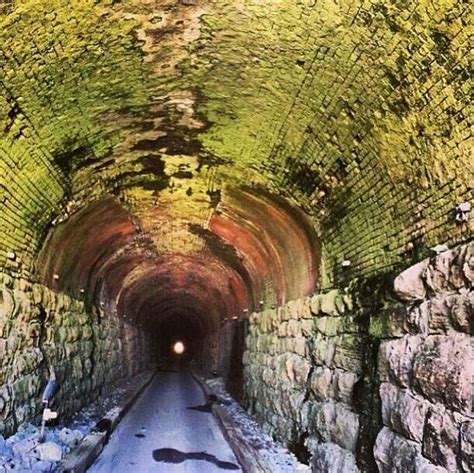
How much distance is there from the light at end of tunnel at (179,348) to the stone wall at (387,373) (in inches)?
1155

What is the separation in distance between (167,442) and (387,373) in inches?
219

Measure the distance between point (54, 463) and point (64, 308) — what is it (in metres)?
3.57

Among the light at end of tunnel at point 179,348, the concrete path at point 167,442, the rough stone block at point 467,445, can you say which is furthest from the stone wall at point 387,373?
the light at end of tunnel at point 179,348

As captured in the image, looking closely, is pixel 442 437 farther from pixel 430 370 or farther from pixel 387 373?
pixel 387 373

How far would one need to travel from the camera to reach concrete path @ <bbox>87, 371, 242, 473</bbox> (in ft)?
25.4

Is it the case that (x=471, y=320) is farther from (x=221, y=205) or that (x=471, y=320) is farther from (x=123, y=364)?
(x=123, y=364)

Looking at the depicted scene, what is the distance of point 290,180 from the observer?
22.1 feet

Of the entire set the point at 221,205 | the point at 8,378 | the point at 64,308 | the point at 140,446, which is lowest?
the point at 140,446

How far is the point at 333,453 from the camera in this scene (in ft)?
19.6

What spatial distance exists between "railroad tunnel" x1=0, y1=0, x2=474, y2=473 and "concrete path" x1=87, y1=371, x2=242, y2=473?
1002 mm

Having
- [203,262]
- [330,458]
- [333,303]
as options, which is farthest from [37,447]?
[203,262]

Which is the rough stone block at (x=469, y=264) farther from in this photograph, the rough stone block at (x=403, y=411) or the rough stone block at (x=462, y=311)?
the rough stone block at (x=403, y=411)

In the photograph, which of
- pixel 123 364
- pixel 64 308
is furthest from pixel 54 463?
pixel 123 364

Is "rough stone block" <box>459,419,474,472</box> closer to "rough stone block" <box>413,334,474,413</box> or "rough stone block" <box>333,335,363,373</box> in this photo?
"rough stone block" <box>413,334,474,413</box>
